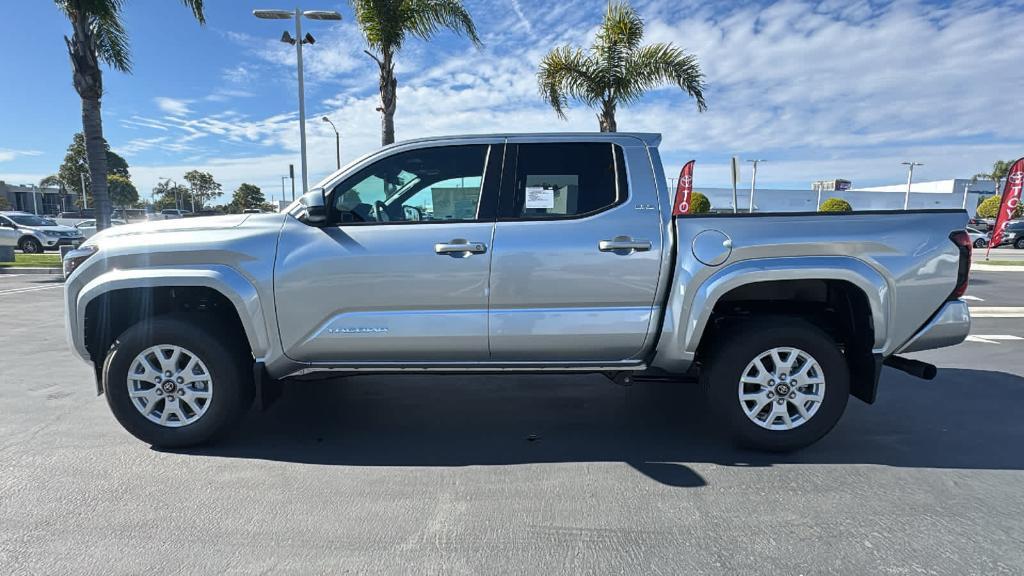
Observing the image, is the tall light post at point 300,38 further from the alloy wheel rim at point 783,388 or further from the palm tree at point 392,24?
the alloy wheel rim at point 783,388

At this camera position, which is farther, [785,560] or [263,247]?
[263,247]

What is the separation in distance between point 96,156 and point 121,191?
75.4 metres

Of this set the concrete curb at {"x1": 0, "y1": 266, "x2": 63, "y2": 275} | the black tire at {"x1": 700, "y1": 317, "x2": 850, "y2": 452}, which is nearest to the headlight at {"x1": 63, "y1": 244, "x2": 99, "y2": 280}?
the black tire at {"x1": 700, "y1": 317, "x2": 850, "y2": 452}

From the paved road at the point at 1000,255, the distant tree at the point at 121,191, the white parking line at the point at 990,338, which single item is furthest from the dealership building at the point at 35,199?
the paved road at the point at 1000,255

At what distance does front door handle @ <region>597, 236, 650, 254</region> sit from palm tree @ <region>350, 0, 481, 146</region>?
8465 millimetres

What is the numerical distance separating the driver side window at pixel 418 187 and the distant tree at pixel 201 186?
98.9 meters

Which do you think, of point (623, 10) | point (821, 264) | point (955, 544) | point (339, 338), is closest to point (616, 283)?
point (821, 264)

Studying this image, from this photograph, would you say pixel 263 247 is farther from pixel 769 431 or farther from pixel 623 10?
pixel 623 10

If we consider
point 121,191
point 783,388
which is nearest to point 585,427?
point 783,388

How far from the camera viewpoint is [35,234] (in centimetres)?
2073

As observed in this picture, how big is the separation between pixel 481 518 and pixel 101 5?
1419 cm

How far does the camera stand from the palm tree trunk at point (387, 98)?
10695mm

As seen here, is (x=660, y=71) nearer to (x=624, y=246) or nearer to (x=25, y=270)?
(x=624, y=246)

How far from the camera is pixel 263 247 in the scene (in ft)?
11.1
